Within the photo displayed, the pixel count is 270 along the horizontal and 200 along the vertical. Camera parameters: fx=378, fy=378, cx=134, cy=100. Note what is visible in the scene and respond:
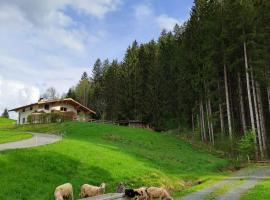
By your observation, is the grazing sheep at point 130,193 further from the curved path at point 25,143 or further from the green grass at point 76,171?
the curved path at point 25,143

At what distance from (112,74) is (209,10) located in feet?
146

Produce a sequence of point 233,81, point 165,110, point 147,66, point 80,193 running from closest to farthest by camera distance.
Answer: point 80,193
point 233,81
point 165,110
point 147,66

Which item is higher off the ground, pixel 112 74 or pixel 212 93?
pixel 112 74

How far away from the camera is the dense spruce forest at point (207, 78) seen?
153 ft

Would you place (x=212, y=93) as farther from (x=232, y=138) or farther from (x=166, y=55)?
(x=166, y=55)

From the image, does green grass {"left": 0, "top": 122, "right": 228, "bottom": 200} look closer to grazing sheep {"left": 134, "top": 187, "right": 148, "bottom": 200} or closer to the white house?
grazing sheep {"left": 134, "top": 187, "right": 148, "bottom": 200}

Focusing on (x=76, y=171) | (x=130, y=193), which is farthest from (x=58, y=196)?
(x=76, y=171)

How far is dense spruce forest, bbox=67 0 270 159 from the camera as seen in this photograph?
46.7m

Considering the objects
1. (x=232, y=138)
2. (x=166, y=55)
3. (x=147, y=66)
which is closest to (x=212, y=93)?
(x=232, y=138)

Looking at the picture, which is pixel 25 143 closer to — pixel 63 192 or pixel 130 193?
pixel 63 192

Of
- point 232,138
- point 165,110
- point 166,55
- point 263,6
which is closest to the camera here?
point 232,138

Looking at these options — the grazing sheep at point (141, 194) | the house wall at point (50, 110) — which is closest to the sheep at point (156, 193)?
the grazing sheep at point (141, 194)

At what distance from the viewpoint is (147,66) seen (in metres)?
93.3

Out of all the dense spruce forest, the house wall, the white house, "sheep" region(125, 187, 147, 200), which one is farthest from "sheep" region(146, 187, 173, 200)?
the house wall
